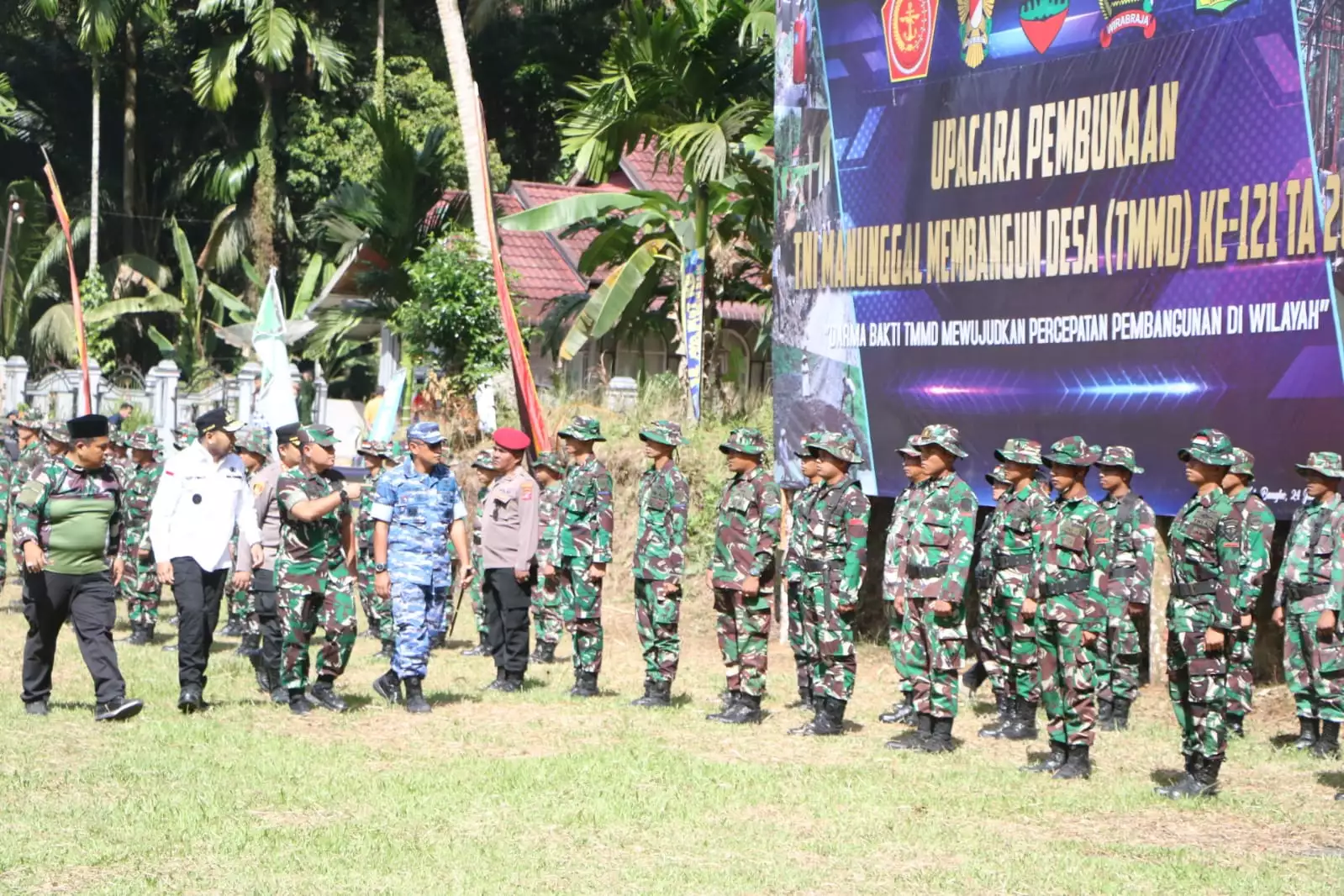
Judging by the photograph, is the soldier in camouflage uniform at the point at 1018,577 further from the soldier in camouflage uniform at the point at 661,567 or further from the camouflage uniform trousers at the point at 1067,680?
the soldier in camouflage uniform at the point at 661,567

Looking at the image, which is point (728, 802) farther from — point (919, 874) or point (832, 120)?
point (832, 120)

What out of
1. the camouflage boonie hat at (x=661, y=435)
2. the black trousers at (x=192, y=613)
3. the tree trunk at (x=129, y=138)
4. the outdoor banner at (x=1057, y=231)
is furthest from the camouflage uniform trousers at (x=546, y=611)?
the tree trunk at (x=129, y=138)

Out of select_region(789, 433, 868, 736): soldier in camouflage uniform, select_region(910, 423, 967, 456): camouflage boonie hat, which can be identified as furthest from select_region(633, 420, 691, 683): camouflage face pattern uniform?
select_region(910, 423, 967, 456): camouflage boonie hat

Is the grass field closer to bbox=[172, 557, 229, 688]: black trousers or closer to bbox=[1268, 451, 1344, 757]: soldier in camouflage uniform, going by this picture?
bbox=[172, 557, 229, 688]: black trousers

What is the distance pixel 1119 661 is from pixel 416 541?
189 inches

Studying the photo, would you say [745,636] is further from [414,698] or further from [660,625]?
[414,698]

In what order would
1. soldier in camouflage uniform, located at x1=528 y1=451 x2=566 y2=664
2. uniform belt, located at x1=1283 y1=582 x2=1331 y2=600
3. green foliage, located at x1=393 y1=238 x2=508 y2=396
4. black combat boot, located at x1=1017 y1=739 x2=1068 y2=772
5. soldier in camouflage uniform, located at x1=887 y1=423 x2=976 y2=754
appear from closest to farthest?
black combat boot, located at x1=1017 y1=739 x2=1068 y2=772
soldier in camouflage uniform, located at x1=887 y1=423 x2=976 y2=754
uniform belt, located at x1=1283 y1=582 x2=1331 y2=600
soldier in camouflage uniform, located at x1=528 y1=451 x2=566 y2=664
green foliage, located at x1=393 y1=238 x2=508 y2=396

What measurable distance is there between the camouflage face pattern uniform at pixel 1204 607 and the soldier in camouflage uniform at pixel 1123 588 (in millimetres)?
1599

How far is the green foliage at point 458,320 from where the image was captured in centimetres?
2164

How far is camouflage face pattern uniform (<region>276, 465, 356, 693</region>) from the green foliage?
35.8 feet

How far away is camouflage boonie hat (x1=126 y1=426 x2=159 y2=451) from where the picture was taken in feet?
51.8

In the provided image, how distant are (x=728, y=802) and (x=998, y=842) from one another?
56.5 inches

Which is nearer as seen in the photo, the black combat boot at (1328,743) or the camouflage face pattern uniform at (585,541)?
the black combat boot at (1328,743)

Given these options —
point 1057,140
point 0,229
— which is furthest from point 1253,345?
point 0,229
